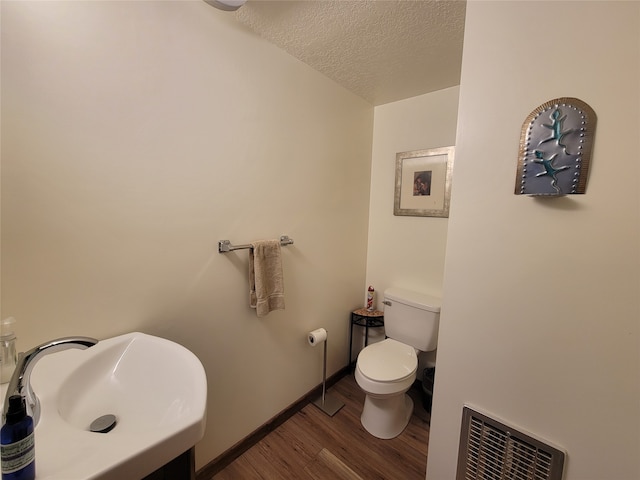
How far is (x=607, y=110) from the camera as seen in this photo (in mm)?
780

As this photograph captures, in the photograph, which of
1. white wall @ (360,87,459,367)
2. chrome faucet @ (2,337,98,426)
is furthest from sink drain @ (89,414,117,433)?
white wall @ (360,87,459,367)

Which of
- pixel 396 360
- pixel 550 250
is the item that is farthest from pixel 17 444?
pixel 396 360

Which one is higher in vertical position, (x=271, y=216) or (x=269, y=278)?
(x=271, y=216)

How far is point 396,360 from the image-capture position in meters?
1.72

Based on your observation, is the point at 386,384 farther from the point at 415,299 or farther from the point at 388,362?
the point at 415,299

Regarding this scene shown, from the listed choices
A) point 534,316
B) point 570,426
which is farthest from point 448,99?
point 570,426

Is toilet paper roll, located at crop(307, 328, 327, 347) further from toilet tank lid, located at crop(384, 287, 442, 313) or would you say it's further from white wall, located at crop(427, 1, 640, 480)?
white wall, located at crop(427, 1, 640, 480)

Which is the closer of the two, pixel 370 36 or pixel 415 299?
pixel 370 36

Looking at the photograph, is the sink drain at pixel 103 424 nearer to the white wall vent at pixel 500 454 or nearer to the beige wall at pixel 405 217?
the white wall vent at pixel 500 454

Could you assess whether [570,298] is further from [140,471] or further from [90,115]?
[90,115]

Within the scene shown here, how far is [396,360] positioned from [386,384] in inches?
8.8

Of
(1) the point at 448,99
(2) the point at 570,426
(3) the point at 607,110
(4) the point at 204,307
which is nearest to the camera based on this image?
(3) the point at 607,110

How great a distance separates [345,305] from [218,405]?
3.66ft

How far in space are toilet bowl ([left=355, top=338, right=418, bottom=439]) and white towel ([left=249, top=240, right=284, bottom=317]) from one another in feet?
2.28
